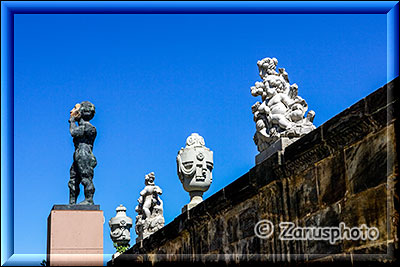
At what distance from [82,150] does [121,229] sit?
6818mm

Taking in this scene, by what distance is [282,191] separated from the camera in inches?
316

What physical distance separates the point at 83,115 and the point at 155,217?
5.08m

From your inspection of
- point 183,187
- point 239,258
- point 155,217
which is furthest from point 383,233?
point 155,217

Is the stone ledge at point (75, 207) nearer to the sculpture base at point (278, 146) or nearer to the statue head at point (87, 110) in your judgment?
the statue head at point (87, 110)

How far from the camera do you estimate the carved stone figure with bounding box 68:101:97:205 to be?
13.2 m

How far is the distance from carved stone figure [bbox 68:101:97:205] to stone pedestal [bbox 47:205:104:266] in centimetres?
57

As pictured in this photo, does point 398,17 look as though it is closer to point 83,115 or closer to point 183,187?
point 183,187

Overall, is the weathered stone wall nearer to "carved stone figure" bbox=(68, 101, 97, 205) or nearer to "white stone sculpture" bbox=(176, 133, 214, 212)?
"white stone sculpture" bbox=(176, 133, 214, 212)

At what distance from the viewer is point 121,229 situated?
19.8m

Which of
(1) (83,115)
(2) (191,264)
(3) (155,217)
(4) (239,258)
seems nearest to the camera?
(4) (239,258)

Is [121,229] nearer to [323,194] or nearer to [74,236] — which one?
[74,236]

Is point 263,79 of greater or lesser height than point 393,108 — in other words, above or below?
above

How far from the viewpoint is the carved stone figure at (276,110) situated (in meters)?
9.66

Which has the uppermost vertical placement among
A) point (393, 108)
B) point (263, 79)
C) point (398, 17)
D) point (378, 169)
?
point (263, 79)
